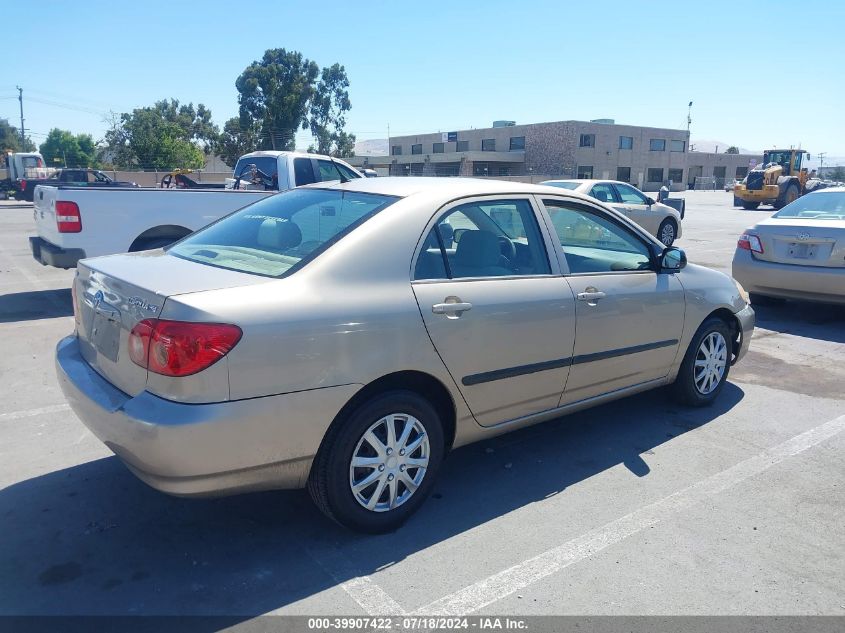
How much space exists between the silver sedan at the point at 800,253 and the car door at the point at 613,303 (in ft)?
13.5

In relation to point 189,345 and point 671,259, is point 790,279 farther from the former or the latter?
point 189,345

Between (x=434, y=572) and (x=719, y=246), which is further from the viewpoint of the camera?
(x=719, y=246)

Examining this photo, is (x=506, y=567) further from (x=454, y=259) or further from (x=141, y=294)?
(x=141, y=294)

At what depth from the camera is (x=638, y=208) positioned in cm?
1656

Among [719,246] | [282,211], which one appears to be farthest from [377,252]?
[719,246]

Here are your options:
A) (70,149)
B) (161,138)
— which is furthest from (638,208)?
(70,149)

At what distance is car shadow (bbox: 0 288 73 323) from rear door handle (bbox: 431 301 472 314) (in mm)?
6265

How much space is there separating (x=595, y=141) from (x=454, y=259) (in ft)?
212

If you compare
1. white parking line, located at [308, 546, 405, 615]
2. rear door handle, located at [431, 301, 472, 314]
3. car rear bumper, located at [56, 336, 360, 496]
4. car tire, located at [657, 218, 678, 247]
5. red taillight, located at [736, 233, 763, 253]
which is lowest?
white parking line, located at [308, 546, 405, 615]

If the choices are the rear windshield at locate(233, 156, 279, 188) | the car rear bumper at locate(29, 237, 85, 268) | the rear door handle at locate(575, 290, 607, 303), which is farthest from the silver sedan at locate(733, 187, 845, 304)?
the car rear bumper at locate(29, 237, 85, 268)

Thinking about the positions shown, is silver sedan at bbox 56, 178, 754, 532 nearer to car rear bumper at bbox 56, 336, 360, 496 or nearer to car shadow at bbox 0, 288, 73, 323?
car rear bumper at bbox 56, 336, 360, 496

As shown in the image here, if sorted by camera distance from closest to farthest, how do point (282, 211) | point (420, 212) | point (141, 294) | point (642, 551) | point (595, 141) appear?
1. point (141, 294)
2. point (642, 551)
3. point (420, 212)
4. point (282, 211)
5. point (595, 141)

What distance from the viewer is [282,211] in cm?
395

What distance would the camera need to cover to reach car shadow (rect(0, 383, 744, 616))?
9.31 feet
